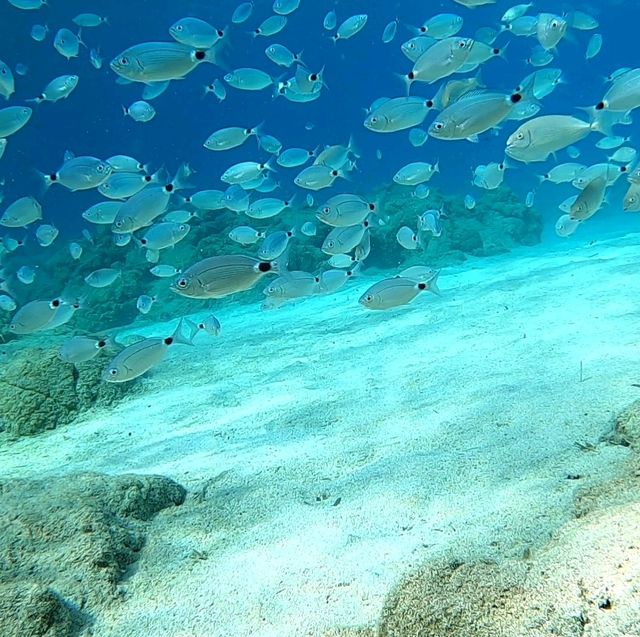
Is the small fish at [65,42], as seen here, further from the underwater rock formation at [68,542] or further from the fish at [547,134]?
the underwater rock formation at [68,542]

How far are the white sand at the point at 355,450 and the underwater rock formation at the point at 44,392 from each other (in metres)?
0.32

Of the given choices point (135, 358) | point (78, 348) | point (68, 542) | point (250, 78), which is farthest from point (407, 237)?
point (68, 542)

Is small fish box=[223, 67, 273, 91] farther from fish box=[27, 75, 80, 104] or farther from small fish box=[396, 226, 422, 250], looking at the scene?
small fish box=[396, 226, 422, 250]

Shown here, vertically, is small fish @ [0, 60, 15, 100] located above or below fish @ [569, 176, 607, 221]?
above

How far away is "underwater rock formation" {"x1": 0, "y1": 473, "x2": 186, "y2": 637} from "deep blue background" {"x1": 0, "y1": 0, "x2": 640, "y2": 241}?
4.87m

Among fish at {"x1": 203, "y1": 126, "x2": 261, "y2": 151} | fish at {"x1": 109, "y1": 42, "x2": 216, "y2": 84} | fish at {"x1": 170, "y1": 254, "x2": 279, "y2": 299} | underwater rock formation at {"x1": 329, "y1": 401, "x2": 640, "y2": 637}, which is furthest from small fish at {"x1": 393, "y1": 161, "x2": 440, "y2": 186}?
underwater rock formation at {"x1": 329, "y1": 401, "x2": 640, "y2": 637}

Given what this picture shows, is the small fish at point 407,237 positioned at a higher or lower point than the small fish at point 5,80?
lower

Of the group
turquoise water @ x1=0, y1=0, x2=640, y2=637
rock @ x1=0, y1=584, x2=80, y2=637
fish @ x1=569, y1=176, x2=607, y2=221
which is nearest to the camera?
rock @ x1=0, y1=584, x2=80, y2=637

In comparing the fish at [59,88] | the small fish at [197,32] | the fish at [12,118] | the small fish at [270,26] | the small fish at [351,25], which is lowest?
the fish at [12,118]

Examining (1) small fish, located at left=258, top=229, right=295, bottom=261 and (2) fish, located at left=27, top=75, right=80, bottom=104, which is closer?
(2) fish, located at left=27, top=75, right=80, bottom=104

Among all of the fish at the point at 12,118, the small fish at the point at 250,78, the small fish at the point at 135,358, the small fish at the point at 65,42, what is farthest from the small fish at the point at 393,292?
the small fish at the point at 65,42

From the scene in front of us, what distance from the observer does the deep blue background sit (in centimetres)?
4231

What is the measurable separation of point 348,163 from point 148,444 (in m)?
5.33

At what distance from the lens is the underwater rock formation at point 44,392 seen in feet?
18.1
